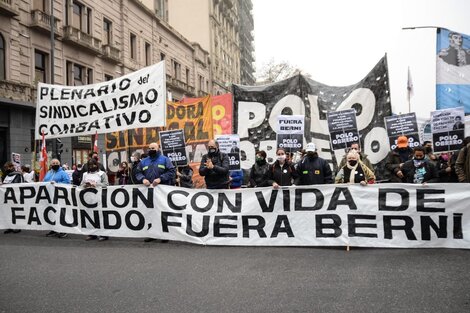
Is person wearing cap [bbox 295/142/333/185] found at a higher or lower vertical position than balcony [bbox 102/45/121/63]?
lower

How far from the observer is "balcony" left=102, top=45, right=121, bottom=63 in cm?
2778

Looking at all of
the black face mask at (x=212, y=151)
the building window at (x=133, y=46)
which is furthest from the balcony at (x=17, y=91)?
the black face mask at (x=212, y=151)

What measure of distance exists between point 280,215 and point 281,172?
1234mm

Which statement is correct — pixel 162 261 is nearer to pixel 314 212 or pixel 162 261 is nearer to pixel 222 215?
pixel 222 215

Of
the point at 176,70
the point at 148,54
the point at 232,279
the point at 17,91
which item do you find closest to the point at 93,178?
the point at 232,279

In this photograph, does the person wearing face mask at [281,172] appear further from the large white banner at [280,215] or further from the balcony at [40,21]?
the balcony at [40,21]

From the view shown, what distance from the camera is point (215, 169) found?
7.53 m

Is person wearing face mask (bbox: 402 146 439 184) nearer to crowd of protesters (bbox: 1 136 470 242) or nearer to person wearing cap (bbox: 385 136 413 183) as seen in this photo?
crowd of protesters (bbox: 1 136 470 242)

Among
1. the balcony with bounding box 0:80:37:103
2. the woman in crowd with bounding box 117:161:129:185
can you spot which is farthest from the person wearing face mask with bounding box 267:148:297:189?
the balcony with bounding box 0:80:37:103

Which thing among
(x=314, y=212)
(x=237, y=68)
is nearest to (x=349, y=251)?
(x=314, y=212)

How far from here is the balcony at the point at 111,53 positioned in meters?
27.8

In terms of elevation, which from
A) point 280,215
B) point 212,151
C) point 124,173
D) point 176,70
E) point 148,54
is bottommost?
point 280,215

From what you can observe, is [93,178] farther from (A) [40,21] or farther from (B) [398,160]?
(A) [40,21]

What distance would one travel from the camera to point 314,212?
6.56m
